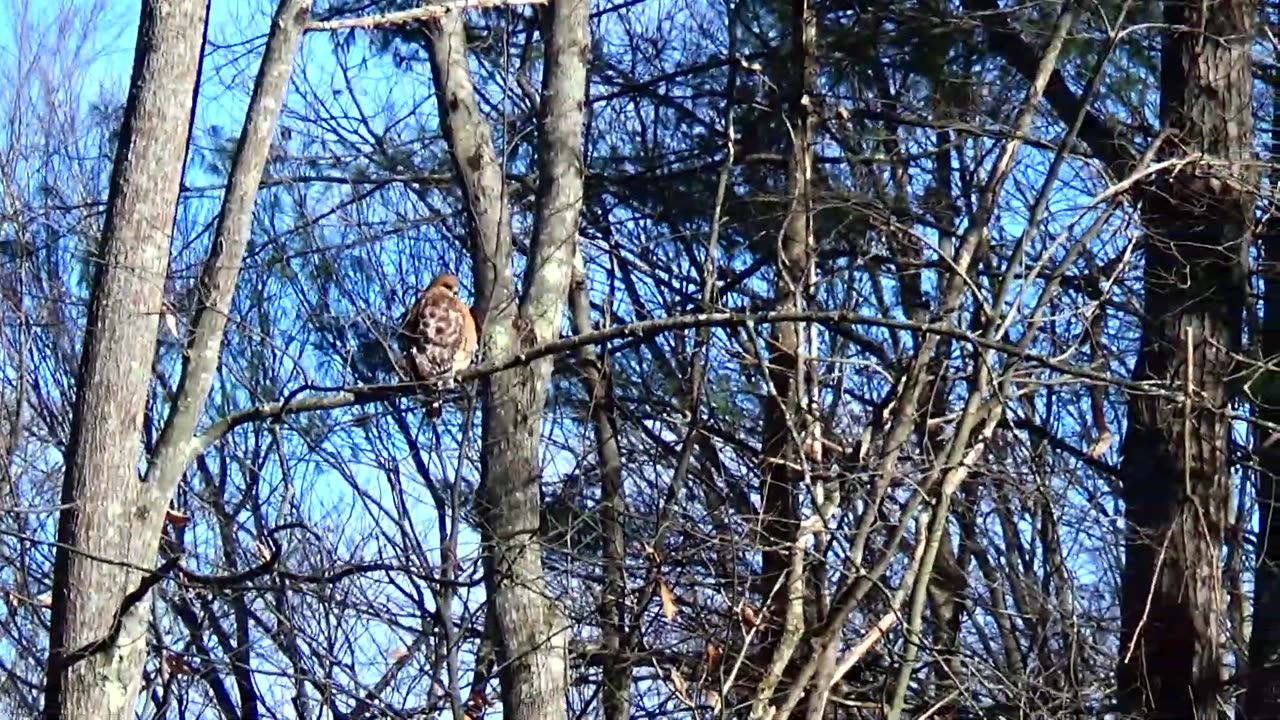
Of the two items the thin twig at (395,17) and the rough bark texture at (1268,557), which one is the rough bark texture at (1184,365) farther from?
the thin twig at (395,17)

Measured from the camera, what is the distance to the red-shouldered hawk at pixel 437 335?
237 inches

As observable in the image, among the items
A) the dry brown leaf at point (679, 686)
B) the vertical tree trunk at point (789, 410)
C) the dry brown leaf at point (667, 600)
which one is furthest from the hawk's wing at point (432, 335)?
the dry brown leaf at point (679, 686)

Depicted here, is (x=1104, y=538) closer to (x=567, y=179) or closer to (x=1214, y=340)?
(x=1214, y=340)

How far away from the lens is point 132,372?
13.8 ft

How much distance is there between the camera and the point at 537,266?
5957 millimetres

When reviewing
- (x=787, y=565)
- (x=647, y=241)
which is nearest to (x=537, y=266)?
(x=787, y=565)

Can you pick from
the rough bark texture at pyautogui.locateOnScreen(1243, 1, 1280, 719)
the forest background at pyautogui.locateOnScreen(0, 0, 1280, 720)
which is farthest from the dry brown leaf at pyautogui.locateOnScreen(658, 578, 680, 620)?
the rough bark texture at pyautogui.locateOnScreen(1243, 1, 1280, 719)

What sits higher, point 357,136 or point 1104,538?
point 357,136

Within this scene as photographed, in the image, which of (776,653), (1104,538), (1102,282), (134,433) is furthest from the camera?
(1104,538)

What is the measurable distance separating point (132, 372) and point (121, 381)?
0.03 meters

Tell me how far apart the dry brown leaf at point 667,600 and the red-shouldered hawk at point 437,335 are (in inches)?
39.0

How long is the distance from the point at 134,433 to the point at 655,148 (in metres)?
4.11

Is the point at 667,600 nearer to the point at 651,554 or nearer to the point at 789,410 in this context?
the point at 651,554

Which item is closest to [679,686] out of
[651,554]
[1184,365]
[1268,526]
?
[651,554]
